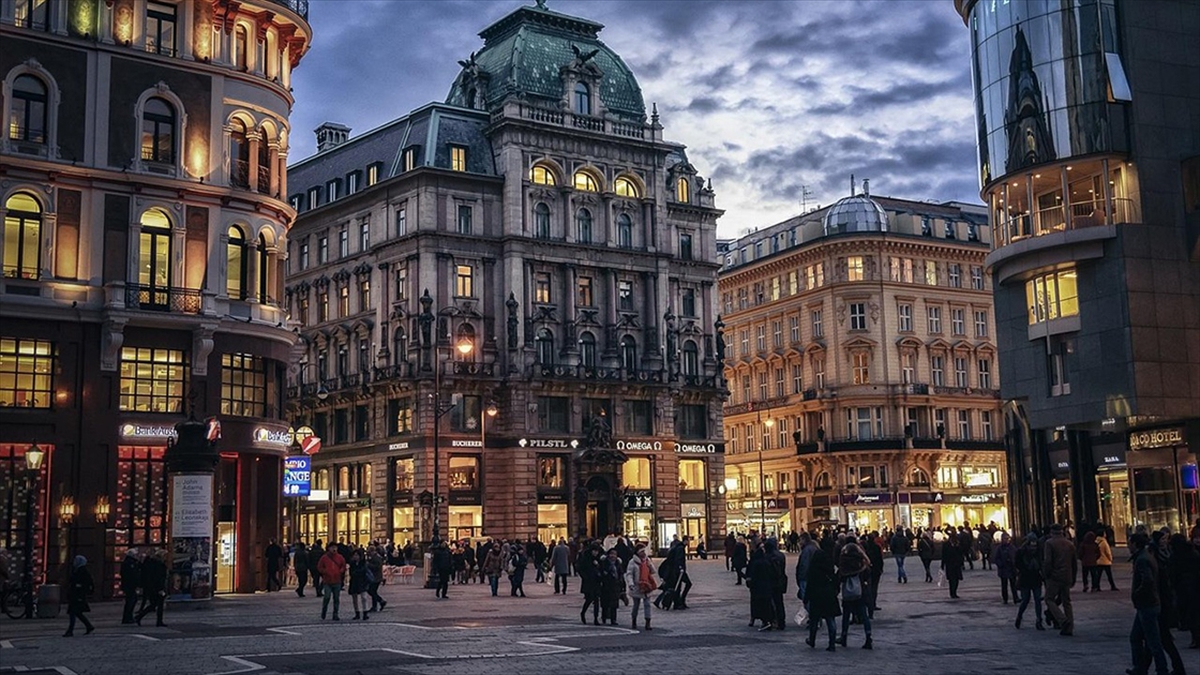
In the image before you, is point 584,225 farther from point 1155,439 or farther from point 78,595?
point 78,595

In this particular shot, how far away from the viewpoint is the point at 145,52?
43.8 m

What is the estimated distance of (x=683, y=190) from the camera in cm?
8988

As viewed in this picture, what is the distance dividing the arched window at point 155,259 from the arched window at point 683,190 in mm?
50070

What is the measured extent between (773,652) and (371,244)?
6337 centimetres

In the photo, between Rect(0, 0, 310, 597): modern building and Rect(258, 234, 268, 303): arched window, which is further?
Rect(258, 234, 268, 303): arched window

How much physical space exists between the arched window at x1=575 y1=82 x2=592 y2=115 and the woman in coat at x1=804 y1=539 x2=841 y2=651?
208ft

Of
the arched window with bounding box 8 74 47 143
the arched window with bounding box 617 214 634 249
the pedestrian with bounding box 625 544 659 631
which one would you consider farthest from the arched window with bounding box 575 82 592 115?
the pedestrian with bounding box 625 544 659 631

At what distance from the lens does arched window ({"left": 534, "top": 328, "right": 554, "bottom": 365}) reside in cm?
8012

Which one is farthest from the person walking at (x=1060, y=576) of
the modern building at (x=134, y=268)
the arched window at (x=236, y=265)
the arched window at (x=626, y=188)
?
the arched window at (x=626, y=188)

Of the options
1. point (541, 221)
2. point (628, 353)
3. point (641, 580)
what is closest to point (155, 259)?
point (641, 580)

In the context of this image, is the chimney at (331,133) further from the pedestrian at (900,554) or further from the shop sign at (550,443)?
the pedestrian at (900,554)

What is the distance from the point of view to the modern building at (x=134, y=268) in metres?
40.9

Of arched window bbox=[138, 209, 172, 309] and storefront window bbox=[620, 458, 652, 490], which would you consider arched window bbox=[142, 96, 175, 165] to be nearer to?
arched window bbox=[138, 209, 172, 309]

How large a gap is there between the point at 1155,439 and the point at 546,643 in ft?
113
